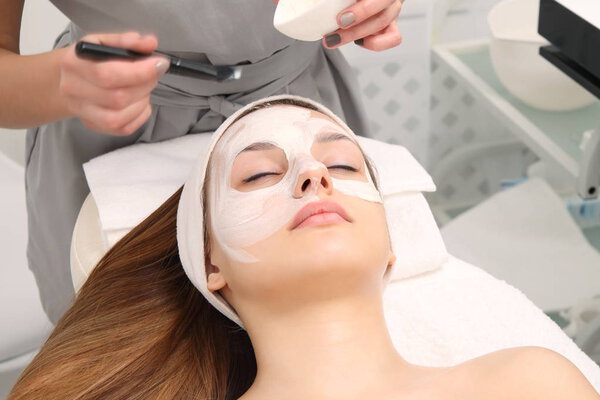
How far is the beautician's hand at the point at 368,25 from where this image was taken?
1160mm

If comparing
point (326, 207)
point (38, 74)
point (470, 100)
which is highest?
point (38, 74)

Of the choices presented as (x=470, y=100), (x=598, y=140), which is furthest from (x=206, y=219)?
(x=470, y=100)

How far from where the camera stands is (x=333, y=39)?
119 centimetres

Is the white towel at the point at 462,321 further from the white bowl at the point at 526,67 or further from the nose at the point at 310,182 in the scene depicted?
the white bowl at the point at 526,67

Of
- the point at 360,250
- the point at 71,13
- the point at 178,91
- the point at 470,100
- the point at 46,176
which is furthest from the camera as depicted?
the point at 470,100

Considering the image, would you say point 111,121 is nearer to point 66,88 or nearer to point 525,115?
point 66,88

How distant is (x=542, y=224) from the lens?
2.21m

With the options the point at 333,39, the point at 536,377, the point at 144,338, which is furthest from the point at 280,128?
the point at 536,377

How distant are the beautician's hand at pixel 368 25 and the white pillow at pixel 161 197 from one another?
0.71 feet

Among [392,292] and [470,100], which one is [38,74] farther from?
[470,100]

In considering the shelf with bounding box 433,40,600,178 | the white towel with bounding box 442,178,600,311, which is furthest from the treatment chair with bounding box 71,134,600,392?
the white towel with bounding box 442,178,600,311

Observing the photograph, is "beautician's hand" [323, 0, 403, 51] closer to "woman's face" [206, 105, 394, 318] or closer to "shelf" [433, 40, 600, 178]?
"woman's face" [206, 105, 394, 318]

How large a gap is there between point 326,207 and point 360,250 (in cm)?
7

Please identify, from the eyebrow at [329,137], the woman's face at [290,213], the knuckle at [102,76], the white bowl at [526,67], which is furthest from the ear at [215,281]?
the white bowl at [526,67]
